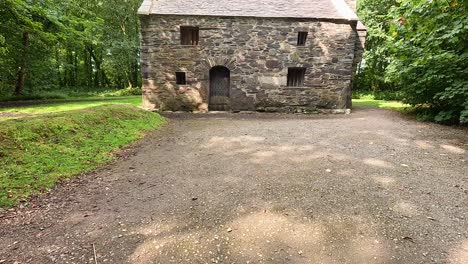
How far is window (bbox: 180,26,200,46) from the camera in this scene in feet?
37.9

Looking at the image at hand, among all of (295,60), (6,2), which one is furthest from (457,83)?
(6,2)

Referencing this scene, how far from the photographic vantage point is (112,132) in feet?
20.9

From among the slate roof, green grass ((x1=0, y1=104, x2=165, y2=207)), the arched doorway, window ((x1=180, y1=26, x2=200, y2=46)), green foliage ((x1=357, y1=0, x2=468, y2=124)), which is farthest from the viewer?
the arched doorway

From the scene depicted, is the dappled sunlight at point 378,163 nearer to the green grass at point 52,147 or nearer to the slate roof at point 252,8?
the green grass at point 52,147

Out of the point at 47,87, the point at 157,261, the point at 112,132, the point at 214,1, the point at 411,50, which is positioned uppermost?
the point at 214,1

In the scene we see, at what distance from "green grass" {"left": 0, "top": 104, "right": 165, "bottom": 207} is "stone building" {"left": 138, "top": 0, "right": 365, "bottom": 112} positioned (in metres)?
5.16

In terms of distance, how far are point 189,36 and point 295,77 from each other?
5.48 m

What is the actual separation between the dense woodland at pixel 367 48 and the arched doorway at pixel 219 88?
22.7 feet

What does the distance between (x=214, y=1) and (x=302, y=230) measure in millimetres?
12132

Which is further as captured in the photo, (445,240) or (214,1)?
(214,1)

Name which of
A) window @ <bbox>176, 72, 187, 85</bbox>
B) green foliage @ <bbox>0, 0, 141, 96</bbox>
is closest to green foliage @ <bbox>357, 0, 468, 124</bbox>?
window @ <bbox>176, 72, 187, 85</bbox>

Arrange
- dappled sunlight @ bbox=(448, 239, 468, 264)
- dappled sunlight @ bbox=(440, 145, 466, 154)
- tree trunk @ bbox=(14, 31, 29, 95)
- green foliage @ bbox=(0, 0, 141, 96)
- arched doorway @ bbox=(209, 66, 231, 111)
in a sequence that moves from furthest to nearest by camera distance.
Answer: tree trunk @ bbox=(14, 31, 29, 95), arched doorway @ bbox=(209, 66, 231, 111), green foliage @ bbox=(0, 0, 141, 96), dappled sunlight @ bbox=(440, 145, 466, 154), dappled sunlight @ bbox=(448, 239, 468, 264)

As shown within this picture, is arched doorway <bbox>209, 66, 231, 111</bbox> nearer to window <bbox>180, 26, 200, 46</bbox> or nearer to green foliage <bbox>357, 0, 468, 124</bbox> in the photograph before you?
window <bbox>180, 26, 200, 46</bbox>

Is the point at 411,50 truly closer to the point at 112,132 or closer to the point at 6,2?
the point at 112,132
